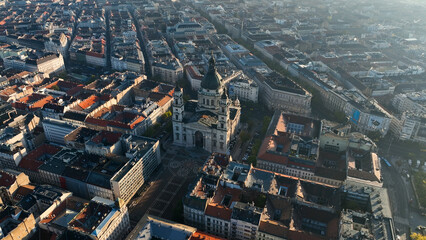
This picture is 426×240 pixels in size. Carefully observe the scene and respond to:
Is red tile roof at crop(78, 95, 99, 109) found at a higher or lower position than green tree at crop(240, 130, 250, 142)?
higher

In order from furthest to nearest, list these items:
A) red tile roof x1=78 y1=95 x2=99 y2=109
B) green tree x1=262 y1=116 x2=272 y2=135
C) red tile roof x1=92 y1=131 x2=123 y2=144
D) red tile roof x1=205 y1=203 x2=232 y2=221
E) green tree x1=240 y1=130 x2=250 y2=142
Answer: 1. red tile roof x1=78 y1=95 x2=99 y2=109
2. green tree x1=262 y1=116 x2=272 y2=135
3. green tree x1=240 y1=130 x2=250 y2=142
4. red tile roof x1=92 y1=131 x2=123 y2=144
5. red tile roof x1=205 y1=203 x2=232 y2=221

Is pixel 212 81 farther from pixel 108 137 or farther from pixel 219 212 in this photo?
pixel 219 212

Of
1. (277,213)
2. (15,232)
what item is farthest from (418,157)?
(15,232)

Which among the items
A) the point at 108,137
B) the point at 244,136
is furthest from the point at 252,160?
the point at 108,137

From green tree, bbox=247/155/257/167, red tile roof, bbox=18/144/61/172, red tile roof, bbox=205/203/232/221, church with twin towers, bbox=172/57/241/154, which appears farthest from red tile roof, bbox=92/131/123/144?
green tree, bbox=247/155/257/167

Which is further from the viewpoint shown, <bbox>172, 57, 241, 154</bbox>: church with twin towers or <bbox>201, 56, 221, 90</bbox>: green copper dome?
<bbox>201, 56, 221, 90</bbox>: green copper dome

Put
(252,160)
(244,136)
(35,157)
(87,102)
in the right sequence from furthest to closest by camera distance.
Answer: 1. (87,102)
2. (244,136)
3. (252,160)
4. (35,157)

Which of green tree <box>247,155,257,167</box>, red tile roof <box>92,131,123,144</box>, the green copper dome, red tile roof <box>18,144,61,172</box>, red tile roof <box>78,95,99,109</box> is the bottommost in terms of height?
green tree <box>247,155,257,167</box>

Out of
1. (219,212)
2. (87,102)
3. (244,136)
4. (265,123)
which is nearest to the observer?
(219,212)

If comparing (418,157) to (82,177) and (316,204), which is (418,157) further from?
(82,177)

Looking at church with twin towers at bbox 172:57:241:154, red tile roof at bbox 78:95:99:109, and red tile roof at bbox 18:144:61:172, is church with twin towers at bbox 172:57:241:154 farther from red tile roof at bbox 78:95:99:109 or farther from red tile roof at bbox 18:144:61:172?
red tile roof at bbox 78:95:99:109
